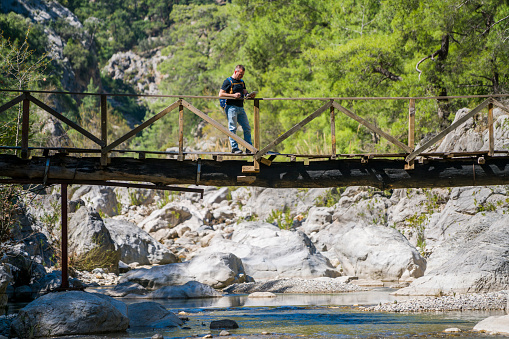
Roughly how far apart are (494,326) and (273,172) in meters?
4.57

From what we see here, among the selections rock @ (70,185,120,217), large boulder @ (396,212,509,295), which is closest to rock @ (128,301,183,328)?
large boulder @ (396,212,509,295)

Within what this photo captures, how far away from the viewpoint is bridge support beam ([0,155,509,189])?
1130cm

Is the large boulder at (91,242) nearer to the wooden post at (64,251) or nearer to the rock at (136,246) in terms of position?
the rock at (136,246)

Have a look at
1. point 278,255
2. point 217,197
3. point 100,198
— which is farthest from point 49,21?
point 278,255

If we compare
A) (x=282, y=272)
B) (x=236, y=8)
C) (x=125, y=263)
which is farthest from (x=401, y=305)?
(x=236, y=8)

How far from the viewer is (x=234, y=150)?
39.2 feet

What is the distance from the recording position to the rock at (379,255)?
55.7 feet

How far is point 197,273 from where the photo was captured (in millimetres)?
16844

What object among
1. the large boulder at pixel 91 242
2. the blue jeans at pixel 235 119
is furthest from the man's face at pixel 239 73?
the large boulder at pixel 91 242

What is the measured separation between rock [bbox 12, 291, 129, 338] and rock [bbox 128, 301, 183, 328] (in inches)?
24.0

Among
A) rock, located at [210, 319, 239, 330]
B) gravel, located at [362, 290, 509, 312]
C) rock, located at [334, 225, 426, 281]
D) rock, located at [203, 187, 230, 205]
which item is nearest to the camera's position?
rock, located at [210, 319, 239, 330]

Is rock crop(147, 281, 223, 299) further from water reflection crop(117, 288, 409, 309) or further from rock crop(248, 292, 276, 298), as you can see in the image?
rock crop(248, 292, 276, 298)

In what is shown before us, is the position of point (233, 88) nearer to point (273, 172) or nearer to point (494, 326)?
point (273, 172)

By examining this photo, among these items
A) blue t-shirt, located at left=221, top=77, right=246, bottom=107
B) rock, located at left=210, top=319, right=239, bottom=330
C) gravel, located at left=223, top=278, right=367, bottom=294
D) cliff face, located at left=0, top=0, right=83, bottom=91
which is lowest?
rock, located at left=210, top=319, right=239, bottom=330
